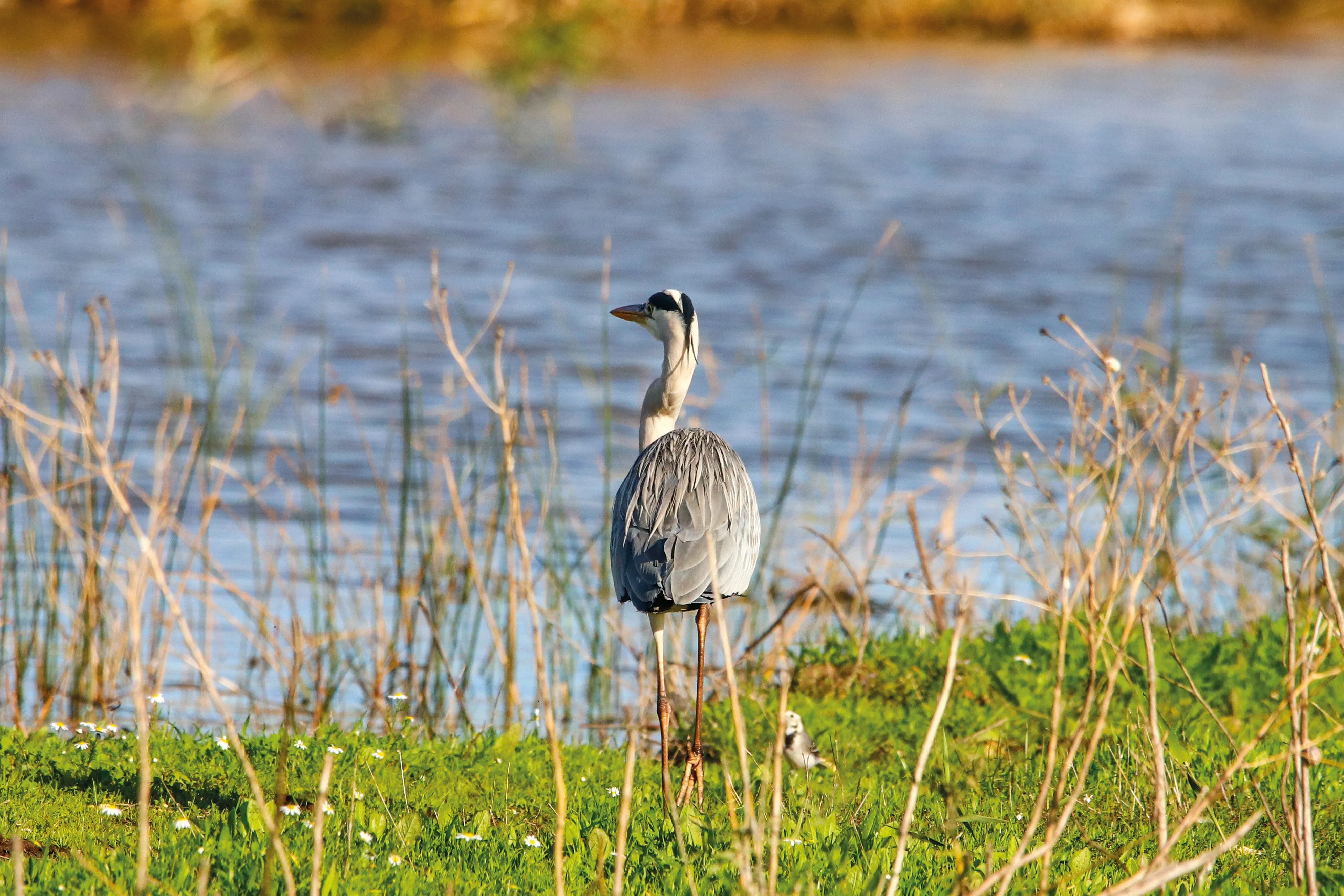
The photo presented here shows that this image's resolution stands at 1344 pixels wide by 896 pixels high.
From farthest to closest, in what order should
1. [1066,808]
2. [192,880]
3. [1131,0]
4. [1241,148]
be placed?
[1131,0]
[1241,148]
[192,880]
[1066,808]

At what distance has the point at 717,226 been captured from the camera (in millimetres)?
16141

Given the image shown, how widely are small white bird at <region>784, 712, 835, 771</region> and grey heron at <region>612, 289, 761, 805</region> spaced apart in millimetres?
438

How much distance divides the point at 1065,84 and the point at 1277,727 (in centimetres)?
2435

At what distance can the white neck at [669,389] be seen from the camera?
185 inches

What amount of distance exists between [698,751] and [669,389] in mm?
1016

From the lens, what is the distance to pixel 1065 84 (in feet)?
92.0

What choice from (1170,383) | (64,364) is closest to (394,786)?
(64,364)

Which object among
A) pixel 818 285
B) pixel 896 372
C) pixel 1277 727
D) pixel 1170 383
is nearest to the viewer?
pixel 1277 727

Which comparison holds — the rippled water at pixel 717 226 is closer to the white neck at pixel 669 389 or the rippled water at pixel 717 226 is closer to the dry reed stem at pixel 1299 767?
the white neck at pixel 669 389

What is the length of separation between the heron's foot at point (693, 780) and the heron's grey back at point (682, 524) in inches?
18.1

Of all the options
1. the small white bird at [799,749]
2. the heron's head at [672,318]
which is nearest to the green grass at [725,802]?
the small white bird at [799,749]

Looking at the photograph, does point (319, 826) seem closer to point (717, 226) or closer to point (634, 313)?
point (634, 313)

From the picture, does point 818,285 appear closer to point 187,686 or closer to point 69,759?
point 187,686

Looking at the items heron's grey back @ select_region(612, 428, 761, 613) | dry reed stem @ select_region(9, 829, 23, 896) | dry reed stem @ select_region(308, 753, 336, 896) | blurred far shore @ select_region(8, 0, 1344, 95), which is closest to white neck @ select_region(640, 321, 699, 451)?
heron's grey back @ select_region(612, 428, 761, 613)
